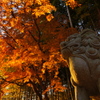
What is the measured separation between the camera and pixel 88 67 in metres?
2.00

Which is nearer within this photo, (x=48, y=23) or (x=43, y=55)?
(x=43, y=55)

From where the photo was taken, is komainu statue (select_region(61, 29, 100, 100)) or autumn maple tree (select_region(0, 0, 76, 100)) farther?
autumn maple tree (select_region(0, 0, 76, 100))

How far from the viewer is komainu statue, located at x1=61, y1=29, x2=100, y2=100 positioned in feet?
6.52

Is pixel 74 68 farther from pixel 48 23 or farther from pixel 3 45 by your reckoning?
pixel 48 23

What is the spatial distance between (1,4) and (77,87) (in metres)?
4.56

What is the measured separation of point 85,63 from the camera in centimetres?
201

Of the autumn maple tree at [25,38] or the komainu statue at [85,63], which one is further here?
the autumn maple tree at [25,38]

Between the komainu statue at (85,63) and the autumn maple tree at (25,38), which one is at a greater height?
the autumn maple tree at (25,38)

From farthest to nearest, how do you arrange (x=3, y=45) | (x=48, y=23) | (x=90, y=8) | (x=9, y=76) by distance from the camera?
1. (x=90, y=8)
2. (x=48, y=23)
3. (x=9, y=76)
4. (x=3, y=45)

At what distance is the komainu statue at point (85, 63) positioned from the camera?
1987 mm

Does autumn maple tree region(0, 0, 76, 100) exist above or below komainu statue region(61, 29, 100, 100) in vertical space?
above

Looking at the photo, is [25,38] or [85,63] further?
[25,38]

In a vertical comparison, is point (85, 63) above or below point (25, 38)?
below

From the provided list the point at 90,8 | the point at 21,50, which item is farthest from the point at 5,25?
the point at 90,8
